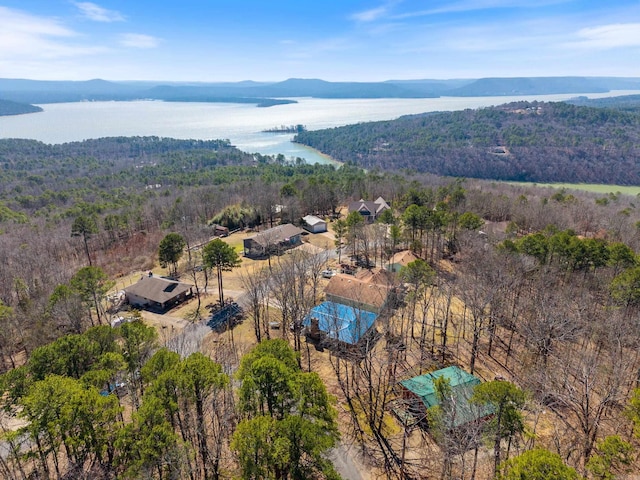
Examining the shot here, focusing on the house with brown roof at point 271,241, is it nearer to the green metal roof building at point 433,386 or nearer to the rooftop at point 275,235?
the rooftop at point 275,235

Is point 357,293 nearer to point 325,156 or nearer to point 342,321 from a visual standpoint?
point 342,321

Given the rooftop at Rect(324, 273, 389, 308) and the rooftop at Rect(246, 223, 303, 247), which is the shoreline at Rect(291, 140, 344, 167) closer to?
the rooftop at Rect(246, 223, 303, 247)

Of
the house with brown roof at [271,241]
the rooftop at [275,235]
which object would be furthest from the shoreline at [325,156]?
the house with brown roof at [271,241]

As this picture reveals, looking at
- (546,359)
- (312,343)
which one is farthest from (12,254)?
(546,359)

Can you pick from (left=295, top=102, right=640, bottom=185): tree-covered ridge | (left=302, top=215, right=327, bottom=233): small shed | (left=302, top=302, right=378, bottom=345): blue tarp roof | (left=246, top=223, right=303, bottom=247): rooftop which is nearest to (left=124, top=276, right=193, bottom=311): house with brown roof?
(left=246, top=223, right=303, bottom=247): rooftop

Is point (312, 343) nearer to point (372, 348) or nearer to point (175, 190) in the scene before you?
point (372, 348)

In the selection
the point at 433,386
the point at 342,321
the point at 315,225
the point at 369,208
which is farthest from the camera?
the point at 369,208

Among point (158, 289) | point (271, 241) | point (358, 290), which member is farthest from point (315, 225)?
point (158, 289)
